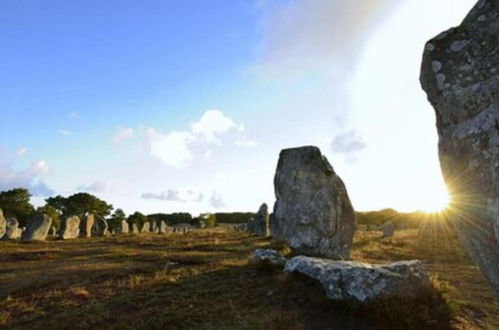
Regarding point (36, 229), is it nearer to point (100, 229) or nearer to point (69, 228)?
point (69, 228)

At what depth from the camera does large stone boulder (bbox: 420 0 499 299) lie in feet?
15.4

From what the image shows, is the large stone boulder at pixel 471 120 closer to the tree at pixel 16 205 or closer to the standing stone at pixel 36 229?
the standing stone at pixel 36 229

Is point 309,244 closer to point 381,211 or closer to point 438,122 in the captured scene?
point 438,122

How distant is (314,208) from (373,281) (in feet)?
26.6

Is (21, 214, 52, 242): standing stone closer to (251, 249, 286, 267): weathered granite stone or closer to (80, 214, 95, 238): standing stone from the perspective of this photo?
(80, 214, 95, 238): standing stone

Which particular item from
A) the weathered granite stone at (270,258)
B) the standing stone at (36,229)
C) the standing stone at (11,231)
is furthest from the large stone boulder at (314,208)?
the standing stone at (11,231)

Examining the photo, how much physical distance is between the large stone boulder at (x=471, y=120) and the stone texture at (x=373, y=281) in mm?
3989

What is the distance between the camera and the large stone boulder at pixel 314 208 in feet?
54.4

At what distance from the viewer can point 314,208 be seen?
17.0 metres

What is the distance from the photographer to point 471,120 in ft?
16.6

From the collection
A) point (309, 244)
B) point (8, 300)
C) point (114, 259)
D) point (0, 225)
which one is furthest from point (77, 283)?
point (0, 225)

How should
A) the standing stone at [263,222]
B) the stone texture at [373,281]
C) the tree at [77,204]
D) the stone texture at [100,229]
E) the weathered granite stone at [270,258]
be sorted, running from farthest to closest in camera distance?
1. the tree at [77,204]
2. the stone texture at [100,229]
3. the standing stone at [263,222]
4. the weathered granite stone at [270,258]
5. the stone texture at [373,281]

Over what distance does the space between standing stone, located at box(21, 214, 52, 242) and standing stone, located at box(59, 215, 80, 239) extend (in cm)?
335

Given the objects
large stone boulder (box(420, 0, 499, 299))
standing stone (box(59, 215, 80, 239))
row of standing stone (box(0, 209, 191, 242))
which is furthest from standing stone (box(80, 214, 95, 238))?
large stone boulder (box(420, 0, 499, 299))
